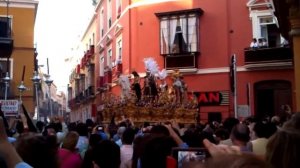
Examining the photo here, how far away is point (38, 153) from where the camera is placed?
3457 mm

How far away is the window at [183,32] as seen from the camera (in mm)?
26094

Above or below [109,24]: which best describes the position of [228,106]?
below

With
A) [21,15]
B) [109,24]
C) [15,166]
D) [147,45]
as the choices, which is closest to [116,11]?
[109,24]

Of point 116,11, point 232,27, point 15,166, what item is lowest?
point 15,166

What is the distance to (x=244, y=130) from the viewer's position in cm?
554

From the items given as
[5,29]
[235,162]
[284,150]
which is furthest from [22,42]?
[235,162]

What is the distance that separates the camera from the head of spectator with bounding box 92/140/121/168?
4.42m

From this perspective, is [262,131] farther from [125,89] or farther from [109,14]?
[109,14]

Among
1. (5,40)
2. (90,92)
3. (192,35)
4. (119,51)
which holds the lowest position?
(90,92)

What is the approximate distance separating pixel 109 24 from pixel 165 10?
9.45 metres

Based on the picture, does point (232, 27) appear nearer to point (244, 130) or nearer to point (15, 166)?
point (244, 130)

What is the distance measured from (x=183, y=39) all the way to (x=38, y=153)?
23003 millimetres

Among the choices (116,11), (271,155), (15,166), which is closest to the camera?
(271,155)

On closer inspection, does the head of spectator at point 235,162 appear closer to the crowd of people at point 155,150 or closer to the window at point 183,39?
the crowd of people at point 155,150
